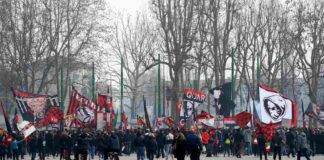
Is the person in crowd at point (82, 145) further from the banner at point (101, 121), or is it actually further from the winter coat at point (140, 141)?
the banner at point (101, 121)

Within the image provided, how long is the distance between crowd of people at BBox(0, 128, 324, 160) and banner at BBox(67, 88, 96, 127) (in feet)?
4.50

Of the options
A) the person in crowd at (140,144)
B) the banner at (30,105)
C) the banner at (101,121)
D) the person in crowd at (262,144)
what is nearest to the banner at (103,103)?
the banner at (101,121)

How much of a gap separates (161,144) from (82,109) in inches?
168

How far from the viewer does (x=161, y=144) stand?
45.9 m

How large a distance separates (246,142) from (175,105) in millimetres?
15308

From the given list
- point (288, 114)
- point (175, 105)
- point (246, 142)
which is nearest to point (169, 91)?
point (175, 105)

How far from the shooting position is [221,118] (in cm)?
5075

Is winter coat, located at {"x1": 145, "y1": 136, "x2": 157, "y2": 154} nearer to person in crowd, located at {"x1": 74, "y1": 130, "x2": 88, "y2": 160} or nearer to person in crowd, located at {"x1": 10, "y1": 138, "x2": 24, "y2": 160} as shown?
person in crowd, located at {"x1": 74, "y1": 130, "x2": 88, "y2": 160}

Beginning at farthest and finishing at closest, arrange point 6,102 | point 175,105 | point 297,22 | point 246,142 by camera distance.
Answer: point 6,102 < point 297,22 < point 175,105 < point 246,142

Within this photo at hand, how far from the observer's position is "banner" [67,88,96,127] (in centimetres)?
4506

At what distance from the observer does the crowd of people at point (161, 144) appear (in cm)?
3459

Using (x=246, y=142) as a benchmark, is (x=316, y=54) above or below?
above

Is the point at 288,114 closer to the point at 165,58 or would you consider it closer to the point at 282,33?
the point at 165,58

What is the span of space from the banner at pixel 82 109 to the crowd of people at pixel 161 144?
1.37 m
